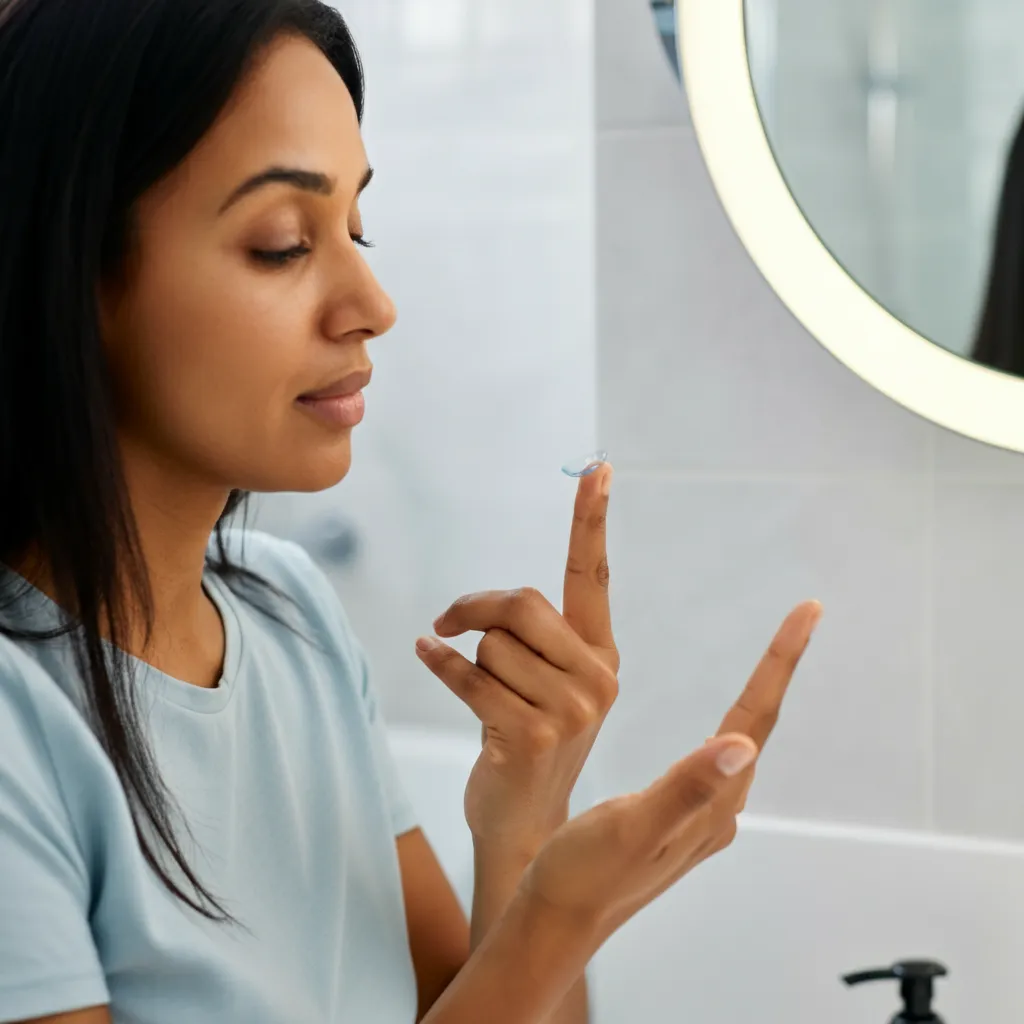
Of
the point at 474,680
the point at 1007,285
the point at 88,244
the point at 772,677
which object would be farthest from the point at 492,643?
the point at 1007,285

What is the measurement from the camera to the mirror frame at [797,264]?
75 centimetres

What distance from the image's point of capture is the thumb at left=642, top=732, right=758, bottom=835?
445 millimetres

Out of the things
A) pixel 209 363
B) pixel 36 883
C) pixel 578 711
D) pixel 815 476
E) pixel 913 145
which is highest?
pixel 913 145

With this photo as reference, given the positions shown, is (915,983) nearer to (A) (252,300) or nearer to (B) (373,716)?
(B) (373,716)

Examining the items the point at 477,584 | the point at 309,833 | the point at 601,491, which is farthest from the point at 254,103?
the point at 477,584

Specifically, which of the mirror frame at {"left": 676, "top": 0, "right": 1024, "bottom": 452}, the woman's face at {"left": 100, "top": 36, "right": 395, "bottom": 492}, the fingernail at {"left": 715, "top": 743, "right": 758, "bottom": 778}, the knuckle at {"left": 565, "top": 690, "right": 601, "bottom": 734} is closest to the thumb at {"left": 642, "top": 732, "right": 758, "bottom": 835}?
the fingernail at {"left": 715, "top": 743, "right": 758, "bottom": 778}

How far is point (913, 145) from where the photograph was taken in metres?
0.77

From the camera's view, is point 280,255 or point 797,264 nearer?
point 280,255

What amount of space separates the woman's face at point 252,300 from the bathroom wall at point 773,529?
290 millimetres

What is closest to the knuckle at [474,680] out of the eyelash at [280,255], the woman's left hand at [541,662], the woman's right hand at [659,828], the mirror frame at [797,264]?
the woman's left hand at [541,662]

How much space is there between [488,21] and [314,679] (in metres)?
0.52

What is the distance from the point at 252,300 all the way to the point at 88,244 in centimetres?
7

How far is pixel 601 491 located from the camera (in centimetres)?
57

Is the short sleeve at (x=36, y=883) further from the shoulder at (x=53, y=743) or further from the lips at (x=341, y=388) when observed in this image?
the lips at (x=341, y=388)
